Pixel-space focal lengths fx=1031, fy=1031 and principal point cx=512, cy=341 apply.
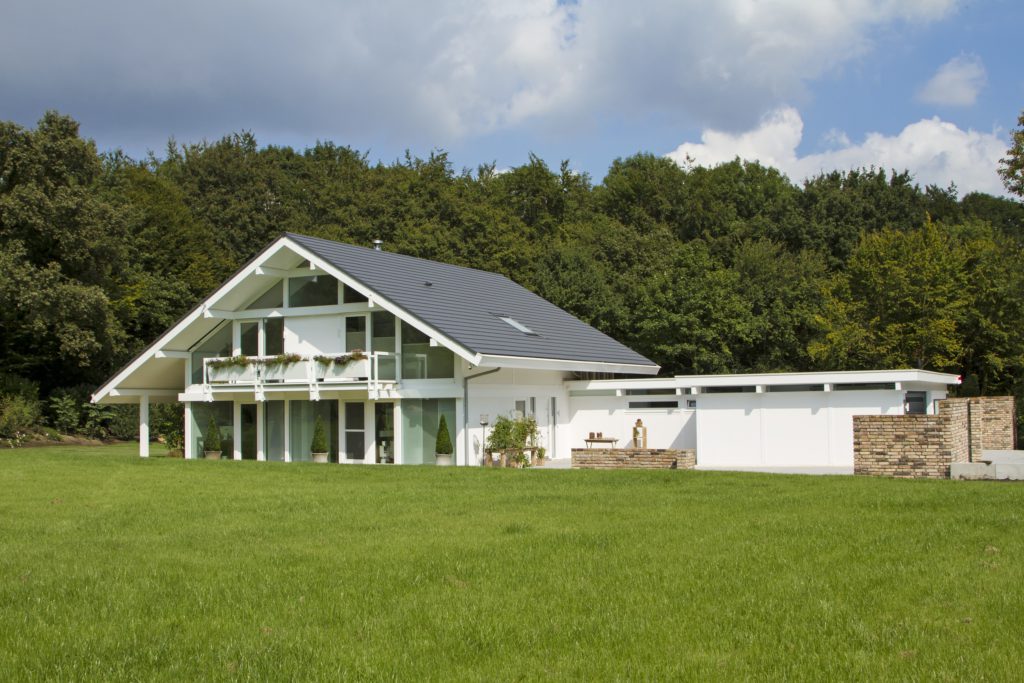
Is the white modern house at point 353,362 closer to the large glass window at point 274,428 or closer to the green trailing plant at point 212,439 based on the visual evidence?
the large glass window at point 274,428

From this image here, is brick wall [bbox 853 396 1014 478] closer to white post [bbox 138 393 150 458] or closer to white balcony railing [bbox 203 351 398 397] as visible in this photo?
white balcony railing [bbox 203 351 398 397]

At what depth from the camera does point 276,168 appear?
215 ft

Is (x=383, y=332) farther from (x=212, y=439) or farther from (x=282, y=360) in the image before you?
(x=212, y=439)

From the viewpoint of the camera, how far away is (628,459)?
81.0 feet

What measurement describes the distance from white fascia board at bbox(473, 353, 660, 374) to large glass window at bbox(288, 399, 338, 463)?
511cm

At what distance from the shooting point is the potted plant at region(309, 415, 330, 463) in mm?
28641

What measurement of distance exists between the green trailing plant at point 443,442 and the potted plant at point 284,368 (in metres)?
4.38

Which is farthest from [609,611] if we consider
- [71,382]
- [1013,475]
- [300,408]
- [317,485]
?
[71,382]

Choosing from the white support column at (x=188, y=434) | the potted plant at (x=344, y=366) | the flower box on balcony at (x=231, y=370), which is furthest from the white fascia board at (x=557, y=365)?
the white support column at (x=188, y=434)

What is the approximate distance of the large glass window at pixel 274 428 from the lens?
1193 inches

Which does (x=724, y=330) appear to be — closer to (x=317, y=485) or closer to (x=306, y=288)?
(x=306, y=288)

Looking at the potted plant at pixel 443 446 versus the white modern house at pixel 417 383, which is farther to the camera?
the potted plant at pixel 443 446

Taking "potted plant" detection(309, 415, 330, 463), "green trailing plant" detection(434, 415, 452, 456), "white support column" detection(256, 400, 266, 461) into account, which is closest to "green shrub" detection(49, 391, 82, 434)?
"white support column" detection(256, 400, 266, 461)

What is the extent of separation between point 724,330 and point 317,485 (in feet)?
87.2
